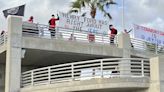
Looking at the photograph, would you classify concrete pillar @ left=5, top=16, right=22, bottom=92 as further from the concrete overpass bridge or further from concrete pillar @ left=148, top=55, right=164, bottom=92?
concrete pillar @ left=148, top=55, right=164, bottom=92

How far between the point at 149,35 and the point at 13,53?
10.4 metres

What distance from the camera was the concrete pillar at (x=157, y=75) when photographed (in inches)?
784

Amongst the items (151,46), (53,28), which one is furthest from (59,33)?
(151,46)

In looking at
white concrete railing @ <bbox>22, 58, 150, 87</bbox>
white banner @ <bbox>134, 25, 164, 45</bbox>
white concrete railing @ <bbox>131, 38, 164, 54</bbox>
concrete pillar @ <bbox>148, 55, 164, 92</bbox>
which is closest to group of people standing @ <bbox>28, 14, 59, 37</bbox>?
white concrete railing @ <bbox>22, 58, 150, 87</bbox>

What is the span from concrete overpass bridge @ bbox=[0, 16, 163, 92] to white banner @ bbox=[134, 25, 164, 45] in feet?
1.84

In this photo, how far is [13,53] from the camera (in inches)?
981

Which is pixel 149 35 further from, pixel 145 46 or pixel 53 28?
pixel 53 28

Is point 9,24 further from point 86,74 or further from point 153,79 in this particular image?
point 153,79

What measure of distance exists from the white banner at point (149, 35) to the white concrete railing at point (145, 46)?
35 cm

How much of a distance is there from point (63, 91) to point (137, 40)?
8.58 meters

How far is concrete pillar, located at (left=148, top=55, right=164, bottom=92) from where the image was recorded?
65.3ft

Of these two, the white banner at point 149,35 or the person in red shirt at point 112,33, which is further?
the white banner at point 149,35

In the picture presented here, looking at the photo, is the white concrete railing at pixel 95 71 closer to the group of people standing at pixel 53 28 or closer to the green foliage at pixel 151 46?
the group of people standing at pixel 53 28

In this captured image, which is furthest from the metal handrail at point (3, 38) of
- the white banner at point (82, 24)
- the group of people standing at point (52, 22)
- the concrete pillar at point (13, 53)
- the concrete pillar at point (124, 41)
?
the concrete pillar at point (124, 41)
